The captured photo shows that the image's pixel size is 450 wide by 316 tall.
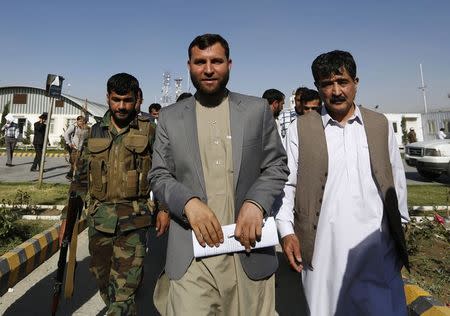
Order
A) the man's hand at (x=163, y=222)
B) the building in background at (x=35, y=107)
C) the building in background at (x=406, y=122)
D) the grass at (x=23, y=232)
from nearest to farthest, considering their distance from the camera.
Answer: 1. the man's hand at (x=163, y=222)
2. the grass at (x=23, y=232)
3. the building in background at (x=406, y=122)
4. the building in background at (x=35, y=107)

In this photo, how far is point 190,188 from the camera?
173cm

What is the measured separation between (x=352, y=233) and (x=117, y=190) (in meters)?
1.79

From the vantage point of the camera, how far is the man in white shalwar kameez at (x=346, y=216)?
1949 millimetres

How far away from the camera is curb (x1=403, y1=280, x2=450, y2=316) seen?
108 inches

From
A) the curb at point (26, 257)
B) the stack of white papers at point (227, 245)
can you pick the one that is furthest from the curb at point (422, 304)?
the curb at point (26, 257)

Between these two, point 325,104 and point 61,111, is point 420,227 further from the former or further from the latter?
point 61,111

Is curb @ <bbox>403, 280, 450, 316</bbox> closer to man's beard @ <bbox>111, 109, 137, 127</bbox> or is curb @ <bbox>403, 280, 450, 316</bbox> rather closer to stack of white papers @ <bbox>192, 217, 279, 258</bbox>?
stack of white papers @ <bbox>192, 217, 279, 258</bbox>

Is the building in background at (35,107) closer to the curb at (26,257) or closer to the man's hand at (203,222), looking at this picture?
the curb at (26,257)

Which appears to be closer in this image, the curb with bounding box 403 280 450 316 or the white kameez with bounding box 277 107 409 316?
the white kameez with bounding box 277 107 409 316

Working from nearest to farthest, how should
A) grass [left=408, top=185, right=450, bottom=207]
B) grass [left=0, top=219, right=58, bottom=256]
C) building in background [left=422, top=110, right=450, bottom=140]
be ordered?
grass [left=0, top=219, right=58, bottom=256] → grass [left=408, top=185, right=450, bottom=207] → building in background [left=422, top=110, right=450, bottom=140]

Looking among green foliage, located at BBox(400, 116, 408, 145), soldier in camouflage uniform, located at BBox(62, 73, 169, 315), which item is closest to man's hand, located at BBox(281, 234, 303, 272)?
soldier in camouflage uniform, located at BBox(62, 73, 169, 315)

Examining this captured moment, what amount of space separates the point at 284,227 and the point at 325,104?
0.74 m

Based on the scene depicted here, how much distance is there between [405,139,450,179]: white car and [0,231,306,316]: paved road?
8459mm

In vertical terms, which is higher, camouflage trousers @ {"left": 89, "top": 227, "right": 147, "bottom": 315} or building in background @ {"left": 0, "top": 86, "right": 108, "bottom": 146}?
building in background @ {"left": 0, "top": 86, "right": 108, "bottom": 146}
